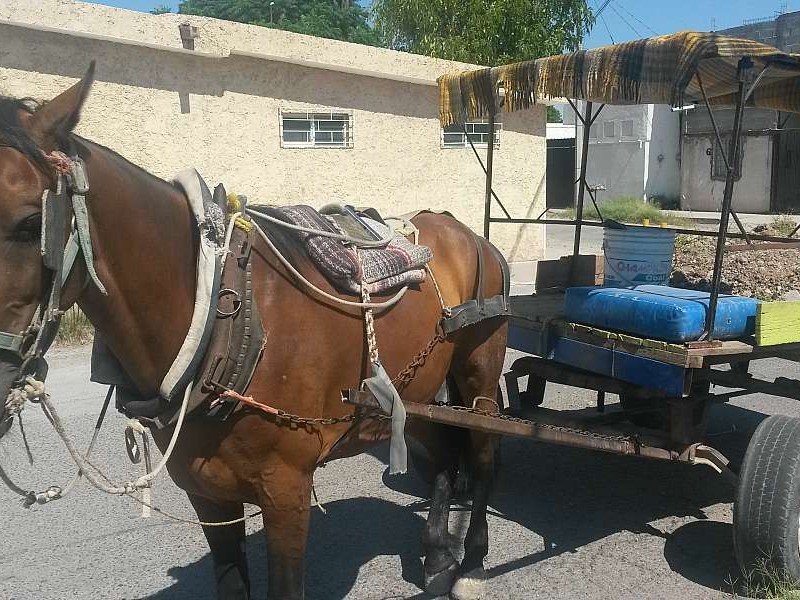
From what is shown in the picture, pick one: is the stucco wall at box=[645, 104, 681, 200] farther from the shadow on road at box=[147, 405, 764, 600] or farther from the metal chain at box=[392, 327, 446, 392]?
the metal chain at box=[392, 327, 446, 392]

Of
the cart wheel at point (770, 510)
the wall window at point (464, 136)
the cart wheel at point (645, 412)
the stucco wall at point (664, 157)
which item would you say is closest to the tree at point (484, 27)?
the wall window at point (464, 136)

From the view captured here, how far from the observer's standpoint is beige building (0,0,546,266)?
8500 millimetres

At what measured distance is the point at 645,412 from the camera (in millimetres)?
4219

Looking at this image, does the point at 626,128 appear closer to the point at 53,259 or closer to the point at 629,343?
the point at 629,343

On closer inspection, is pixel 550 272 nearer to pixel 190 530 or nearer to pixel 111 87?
pixel 190 530

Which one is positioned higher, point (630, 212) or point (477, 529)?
point (630, 212)

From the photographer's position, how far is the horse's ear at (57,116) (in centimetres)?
176

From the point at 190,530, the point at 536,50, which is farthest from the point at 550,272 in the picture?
the point at 536,50

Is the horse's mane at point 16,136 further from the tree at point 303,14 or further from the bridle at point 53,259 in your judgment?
the tree at point 303,14

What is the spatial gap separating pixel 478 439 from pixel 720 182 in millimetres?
23671

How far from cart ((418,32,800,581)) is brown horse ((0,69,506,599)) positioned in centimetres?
43

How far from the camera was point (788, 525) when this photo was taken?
3104mm

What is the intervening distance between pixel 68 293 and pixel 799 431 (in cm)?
301

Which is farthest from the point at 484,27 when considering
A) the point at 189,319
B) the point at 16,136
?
the point at 16,136
